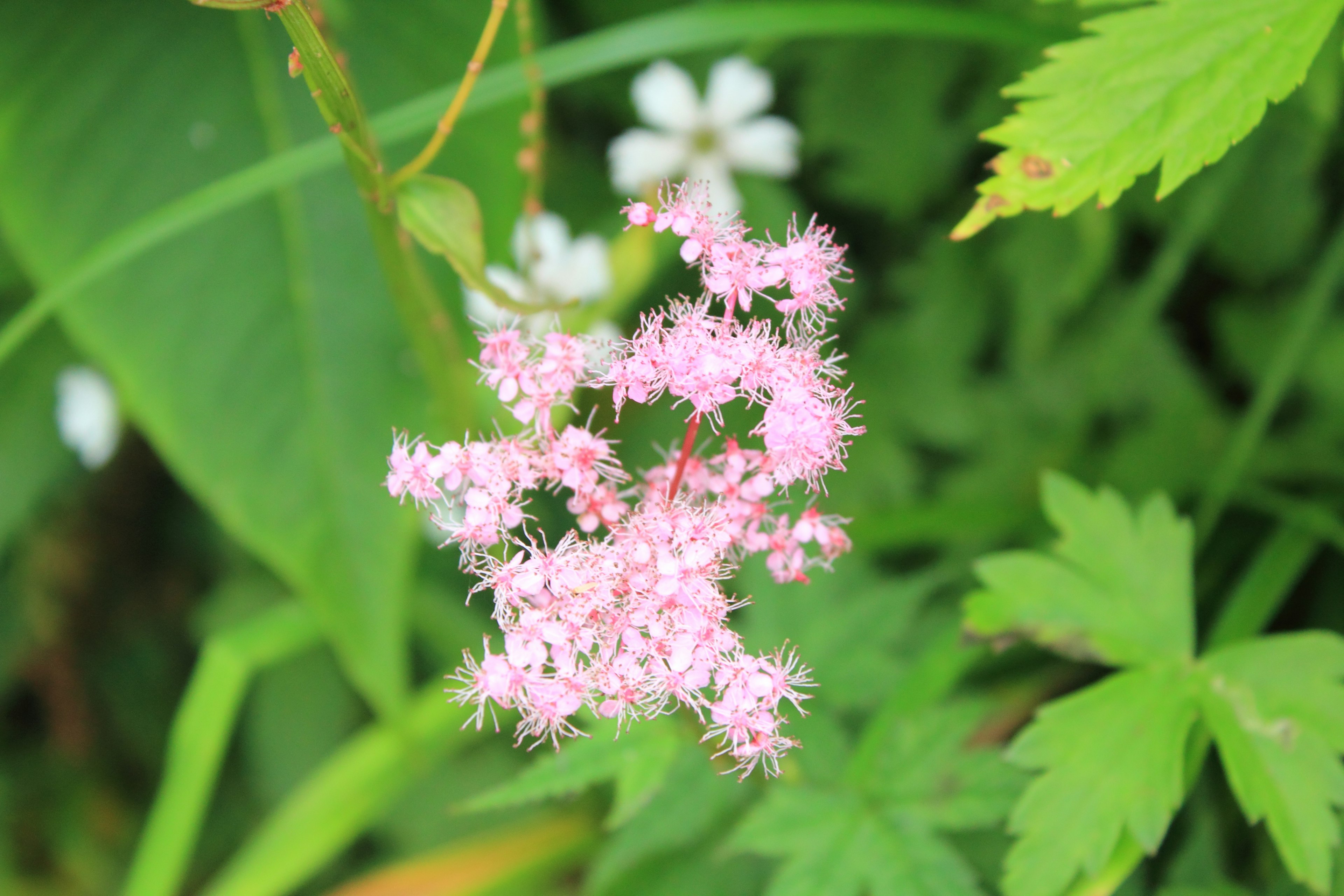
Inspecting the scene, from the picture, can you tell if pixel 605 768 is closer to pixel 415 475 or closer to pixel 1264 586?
pixel 415 475

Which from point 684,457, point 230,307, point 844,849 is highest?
point 230,307

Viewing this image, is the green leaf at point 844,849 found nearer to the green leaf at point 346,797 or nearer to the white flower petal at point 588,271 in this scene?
the green leaf at point 346,797

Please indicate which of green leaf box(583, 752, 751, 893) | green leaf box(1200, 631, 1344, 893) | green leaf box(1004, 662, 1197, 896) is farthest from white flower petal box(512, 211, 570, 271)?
green leaf box(1200, 631, 1344, 893)

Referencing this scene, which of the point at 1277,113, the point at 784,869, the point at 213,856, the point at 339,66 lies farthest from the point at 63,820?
the point at 1277,113

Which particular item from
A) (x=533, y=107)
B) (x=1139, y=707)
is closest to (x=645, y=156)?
(x=533, y=107)

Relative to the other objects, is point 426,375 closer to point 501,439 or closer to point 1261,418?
→ point 501,439

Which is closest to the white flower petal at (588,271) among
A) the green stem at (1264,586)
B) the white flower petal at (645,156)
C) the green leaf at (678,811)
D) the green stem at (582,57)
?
the white flower petal at (645,156)
